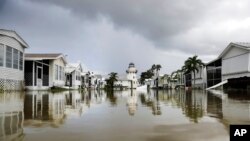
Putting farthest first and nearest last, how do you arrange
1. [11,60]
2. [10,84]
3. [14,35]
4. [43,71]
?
[43,71]
[14,35]
[10,84]
[11,60]

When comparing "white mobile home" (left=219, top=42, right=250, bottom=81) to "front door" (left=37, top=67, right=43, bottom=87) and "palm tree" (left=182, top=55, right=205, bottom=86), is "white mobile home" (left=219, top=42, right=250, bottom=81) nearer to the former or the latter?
"palm tree" (left=182, top=55, right=205, bottom=86)

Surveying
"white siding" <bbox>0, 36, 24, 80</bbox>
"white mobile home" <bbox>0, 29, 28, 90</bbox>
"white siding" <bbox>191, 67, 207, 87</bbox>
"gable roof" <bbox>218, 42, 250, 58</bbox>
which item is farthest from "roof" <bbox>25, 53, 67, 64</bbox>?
"white siding" <bbox>191, 67, 207, 87</bbox>

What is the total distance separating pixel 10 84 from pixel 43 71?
13421mm

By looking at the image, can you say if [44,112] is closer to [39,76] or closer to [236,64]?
[39,76]

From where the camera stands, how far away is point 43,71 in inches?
2057

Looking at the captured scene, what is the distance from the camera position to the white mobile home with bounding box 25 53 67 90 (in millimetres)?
47094

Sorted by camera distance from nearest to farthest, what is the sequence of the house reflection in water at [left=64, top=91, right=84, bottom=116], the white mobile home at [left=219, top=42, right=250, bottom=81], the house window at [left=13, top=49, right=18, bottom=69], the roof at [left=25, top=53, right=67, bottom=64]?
the house reflection in water at [left=64, top=91, right=84, bottom=116], the house window at [left=13, top=49, right=18, bottom=69], the roof at [left=25, top=53, right=67, bottom=64], the white mobile home at [left=219, top=42, right=250, bottom=81]

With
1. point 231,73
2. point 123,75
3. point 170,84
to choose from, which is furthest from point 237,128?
point 123,75

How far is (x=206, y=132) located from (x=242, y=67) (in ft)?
156

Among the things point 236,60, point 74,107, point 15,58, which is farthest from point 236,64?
point 74,107

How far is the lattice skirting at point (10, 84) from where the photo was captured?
36.4 m

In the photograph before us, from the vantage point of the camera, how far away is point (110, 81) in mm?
109750

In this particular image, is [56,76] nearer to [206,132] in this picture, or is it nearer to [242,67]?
[242,67]

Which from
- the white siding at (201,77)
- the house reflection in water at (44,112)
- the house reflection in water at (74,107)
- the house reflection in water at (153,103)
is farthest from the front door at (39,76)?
the white siding at (201,77)
